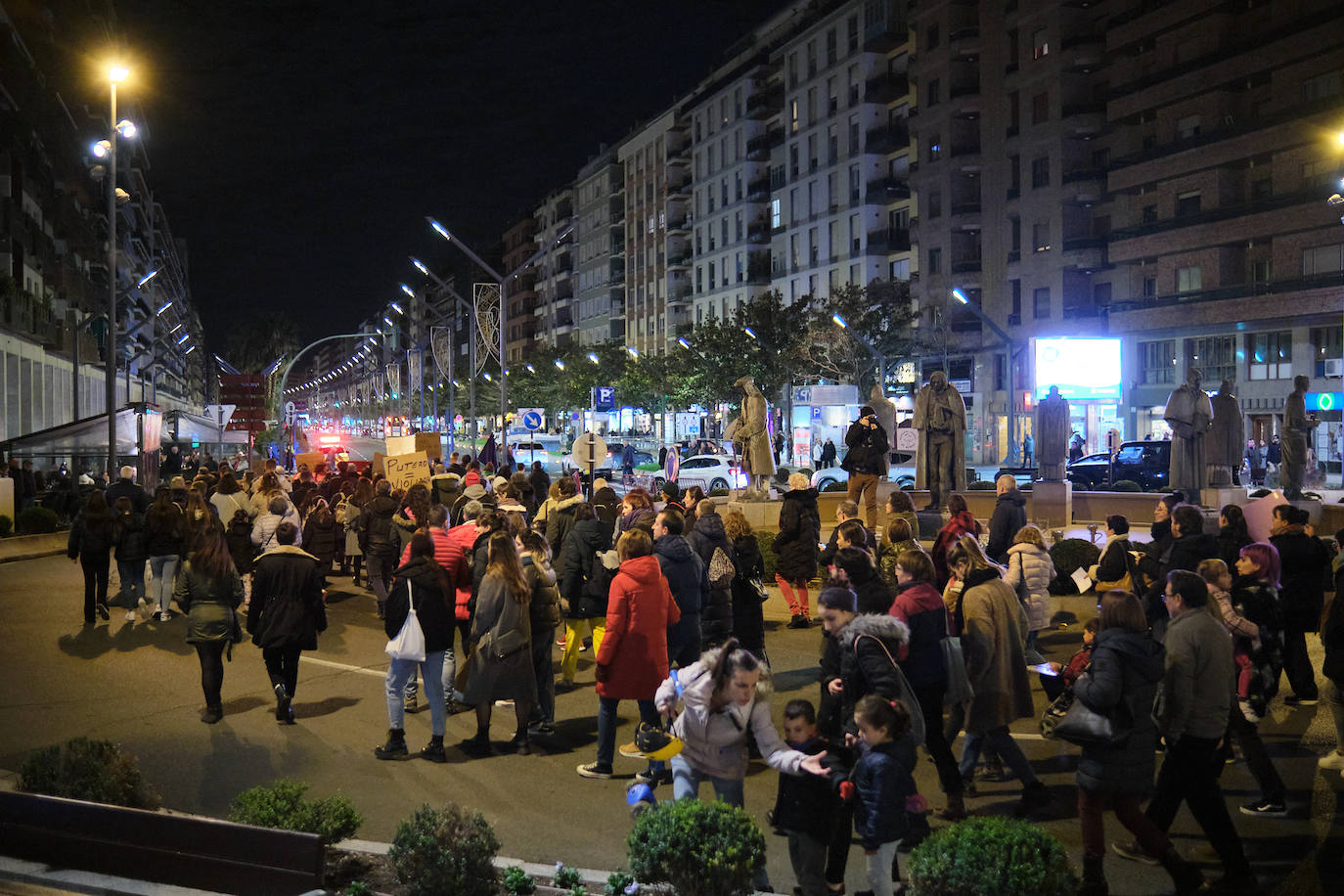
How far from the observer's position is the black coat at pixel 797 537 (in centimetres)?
1351

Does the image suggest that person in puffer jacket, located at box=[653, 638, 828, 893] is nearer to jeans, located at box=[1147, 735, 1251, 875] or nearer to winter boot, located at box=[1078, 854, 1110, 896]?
winter boot, located at box=[1078, 854, 1110, 896]

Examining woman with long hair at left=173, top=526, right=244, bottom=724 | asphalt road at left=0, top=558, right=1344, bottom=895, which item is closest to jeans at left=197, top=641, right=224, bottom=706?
woman with long hair at left=173, top=526, right=244, bottom=724

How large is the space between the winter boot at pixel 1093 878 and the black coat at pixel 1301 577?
14.5 ft

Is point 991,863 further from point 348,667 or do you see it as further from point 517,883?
point 348,667

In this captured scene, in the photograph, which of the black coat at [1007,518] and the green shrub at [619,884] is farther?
the black coat at [1007,518]

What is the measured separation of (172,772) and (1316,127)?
4804cm

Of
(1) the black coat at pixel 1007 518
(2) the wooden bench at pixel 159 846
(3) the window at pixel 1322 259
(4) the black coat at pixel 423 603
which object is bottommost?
(2) the wooden bench at pixel 159 846

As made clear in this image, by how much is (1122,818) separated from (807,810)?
1.88 metres

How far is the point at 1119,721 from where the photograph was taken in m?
6.20

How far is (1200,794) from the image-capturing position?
21.1ft

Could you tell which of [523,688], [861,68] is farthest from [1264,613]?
[861,68]

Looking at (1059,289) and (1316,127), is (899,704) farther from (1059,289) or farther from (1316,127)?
(1059,289)

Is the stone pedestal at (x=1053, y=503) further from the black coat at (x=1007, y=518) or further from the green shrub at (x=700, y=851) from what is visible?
the green shrub at (x=700, y=851)

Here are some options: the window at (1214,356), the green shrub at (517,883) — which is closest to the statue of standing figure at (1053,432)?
the green shrub at (517,883)
